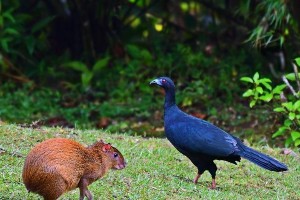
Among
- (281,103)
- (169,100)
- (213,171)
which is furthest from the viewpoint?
(281,103)

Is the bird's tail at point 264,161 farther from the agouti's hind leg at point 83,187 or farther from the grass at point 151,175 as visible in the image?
the agouti's hind leg at point 83,187

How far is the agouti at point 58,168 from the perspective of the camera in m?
6.19

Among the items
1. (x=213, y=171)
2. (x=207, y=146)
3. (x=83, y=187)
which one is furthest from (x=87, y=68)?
(x=83, y=187)

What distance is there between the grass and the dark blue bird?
33 centimetres

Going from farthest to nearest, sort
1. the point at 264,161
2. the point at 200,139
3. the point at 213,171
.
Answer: the point at 213,171 → the point at 200,139 → the point at 264,161

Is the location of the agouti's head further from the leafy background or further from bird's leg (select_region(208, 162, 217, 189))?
the leafy background

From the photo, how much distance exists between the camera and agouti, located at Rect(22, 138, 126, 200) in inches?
244

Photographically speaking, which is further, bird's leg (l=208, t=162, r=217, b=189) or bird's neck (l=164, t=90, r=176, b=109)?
bird's neck (l=164, t=90, r=176, b=109)

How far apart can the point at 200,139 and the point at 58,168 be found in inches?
87.1

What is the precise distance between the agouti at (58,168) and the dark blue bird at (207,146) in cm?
153

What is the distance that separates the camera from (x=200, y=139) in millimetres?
8047

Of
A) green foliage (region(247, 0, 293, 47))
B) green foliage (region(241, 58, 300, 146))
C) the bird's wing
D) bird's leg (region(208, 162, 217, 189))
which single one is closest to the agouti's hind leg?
the bird's wing

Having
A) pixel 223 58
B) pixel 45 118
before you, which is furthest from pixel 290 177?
pixel 223 58

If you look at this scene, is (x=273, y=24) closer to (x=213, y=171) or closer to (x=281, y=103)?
(x=281, y=103)
